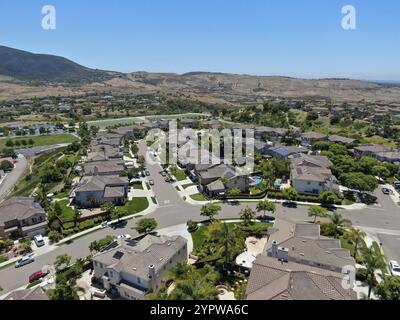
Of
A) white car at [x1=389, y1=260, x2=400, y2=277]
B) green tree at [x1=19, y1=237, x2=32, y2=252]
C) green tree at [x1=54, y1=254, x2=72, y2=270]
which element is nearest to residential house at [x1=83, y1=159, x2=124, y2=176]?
green tree at [x1=19, y1=237, x2=32, y2=252]

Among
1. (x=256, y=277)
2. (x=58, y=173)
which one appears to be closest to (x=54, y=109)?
(x=58, y=173)

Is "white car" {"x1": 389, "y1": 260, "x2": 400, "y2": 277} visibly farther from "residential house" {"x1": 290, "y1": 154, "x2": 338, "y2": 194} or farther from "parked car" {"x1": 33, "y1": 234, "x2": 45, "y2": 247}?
"parked car" {"x1": 33, "y1": 234, "x2": 45, "y2": 247}

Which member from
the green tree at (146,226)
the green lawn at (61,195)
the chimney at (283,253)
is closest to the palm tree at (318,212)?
the chimney at (283,253)

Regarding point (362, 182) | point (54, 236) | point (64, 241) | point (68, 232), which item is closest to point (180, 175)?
point (68, 232)

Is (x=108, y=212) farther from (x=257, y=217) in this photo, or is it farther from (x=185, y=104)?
(x=185, y=104)

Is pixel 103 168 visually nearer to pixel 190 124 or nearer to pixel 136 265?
pixel 136 265

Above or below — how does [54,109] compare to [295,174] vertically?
above
